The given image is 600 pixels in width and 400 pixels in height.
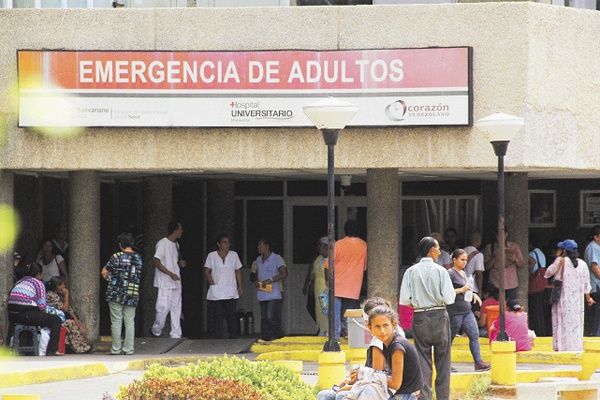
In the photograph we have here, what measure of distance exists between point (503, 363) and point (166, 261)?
6475 mm

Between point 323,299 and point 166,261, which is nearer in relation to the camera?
point 323,299

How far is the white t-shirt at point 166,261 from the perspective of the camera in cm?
1794

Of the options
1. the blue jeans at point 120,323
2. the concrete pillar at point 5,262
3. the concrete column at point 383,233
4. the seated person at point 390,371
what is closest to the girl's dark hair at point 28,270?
the concrete pillar at point 5,262

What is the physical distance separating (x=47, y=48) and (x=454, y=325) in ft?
23.3

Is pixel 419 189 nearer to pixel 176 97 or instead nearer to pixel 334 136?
pixel 176 97

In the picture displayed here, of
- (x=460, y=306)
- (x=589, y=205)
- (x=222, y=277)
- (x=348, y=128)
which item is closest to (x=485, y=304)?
(x=348, y=128)

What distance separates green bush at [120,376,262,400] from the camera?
9102 mm

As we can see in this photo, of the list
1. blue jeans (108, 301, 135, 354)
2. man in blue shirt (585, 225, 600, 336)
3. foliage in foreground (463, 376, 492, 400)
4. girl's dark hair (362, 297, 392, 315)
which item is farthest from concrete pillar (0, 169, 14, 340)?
girl's dark hair (362, 297, 392, 315)


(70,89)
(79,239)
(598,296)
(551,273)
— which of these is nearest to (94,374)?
(79,239)

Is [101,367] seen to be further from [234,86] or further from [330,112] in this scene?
[330,112]

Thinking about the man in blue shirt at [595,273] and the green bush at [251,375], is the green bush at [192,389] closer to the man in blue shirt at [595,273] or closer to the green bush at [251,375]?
the green bush at [251,375]

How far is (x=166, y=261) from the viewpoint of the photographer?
18.0 m

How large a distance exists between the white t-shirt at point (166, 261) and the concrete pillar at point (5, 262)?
2142 mm

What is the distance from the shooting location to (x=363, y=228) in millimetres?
21891
